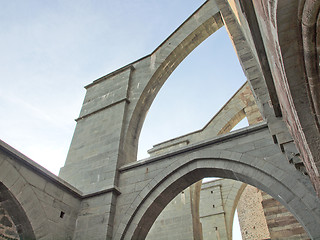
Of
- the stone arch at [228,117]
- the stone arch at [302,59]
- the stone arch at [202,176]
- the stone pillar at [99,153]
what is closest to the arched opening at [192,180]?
the stone arch at [202,176]

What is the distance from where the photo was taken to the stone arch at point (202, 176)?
12.6ft

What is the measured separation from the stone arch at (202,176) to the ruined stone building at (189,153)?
0.02m

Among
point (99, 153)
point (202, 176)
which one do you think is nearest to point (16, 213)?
point (99, 153)

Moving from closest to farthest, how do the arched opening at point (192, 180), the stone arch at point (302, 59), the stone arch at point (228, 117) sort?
the stone arch at point (302, 59) → the arched opening at point (192, 180) → the stone arch at point (228, 117)

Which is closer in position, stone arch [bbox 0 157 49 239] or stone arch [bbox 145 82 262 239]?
stone arch [bbox 0 157 49 239]

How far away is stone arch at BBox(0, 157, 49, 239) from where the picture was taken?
13.6 ft

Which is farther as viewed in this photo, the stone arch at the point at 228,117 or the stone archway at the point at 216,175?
the stone arch at the point at 228,117

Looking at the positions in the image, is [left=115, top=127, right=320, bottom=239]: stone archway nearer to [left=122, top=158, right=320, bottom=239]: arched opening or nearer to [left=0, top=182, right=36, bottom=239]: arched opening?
[left=122, top=158, right=320, bottom=239]: arched opening

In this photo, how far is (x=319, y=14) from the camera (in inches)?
61.1

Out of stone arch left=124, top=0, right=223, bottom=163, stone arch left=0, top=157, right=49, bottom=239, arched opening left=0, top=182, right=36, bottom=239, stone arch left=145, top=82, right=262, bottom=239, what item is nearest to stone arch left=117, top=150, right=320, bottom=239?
stone arch left=0, top=157, right=49, bottom=239

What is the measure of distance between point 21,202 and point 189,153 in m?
2.84

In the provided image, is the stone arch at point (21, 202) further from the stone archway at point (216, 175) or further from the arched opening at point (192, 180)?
the arched opening at point (192, 180)

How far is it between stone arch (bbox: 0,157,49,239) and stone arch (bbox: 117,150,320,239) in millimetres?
1323

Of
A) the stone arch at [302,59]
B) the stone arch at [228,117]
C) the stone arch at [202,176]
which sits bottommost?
the stone arch at [302,59]
